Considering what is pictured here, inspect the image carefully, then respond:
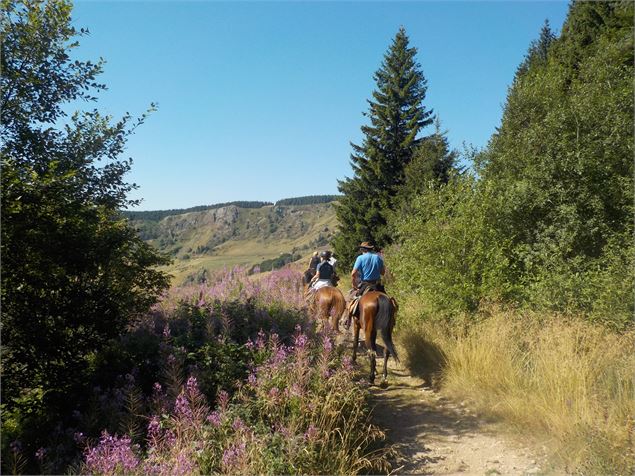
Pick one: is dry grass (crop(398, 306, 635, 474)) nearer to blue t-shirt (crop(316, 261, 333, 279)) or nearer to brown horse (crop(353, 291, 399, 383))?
brown horse (crop(353, 291, 399, 383))

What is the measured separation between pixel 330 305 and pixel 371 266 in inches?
78.2

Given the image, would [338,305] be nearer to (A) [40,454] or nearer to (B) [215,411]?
(B) [215,411]

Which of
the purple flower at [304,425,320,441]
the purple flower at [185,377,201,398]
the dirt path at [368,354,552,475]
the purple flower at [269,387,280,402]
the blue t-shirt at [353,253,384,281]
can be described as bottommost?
the dirt path at [368,354,552,475]

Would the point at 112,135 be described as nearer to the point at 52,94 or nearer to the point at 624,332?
the point at 52,94

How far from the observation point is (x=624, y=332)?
7.09 m

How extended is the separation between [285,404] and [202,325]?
2.81 meters

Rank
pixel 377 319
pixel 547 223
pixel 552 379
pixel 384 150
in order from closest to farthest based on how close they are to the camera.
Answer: pixel 552 379, pixel 377 319, pixel 547 223, pixel 384 150

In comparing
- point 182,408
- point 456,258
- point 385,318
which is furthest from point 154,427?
point 456,258

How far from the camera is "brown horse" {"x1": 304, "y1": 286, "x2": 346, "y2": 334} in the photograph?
9789 millimetres

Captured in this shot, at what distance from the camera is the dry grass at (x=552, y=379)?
14.1 feet

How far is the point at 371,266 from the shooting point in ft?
28.4

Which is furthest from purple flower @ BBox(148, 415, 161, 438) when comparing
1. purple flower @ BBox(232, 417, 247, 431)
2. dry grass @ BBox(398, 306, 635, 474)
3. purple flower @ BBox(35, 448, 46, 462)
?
dry grass @ BBox(398, 306, 635, 474)

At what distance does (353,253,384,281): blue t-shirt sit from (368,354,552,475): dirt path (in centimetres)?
265

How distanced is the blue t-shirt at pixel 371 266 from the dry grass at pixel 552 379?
1.91m
